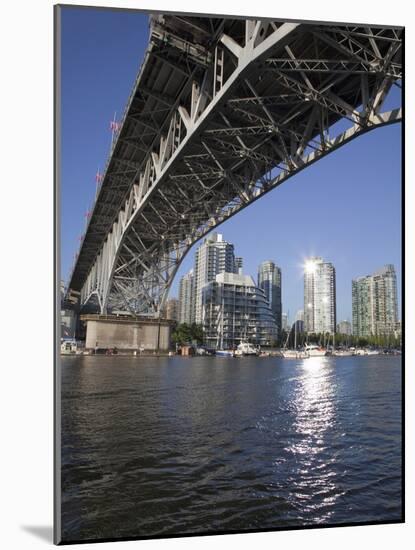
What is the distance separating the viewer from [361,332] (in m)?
8.89

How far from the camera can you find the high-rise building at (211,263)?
11809 millimetres

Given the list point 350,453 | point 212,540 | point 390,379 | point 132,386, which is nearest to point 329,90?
point 350,453

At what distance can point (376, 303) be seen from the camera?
286 inches

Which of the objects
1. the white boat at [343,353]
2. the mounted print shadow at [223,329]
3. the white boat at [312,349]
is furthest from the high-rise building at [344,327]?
the white boat at [343,353]

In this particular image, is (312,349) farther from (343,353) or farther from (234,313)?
(234,313)

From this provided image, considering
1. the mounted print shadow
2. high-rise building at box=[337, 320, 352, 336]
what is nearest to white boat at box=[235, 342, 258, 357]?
the mounted print shadow

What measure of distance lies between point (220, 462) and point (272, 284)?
18.5ft

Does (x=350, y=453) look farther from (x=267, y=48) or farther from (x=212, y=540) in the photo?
(x=267, y=48)

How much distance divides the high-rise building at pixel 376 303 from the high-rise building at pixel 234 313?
9.57 ft

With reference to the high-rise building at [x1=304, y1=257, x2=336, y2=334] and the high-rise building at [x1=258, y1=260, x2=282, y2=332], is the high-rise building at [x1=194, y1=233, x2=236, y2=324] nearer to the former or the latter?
the high-rise building at [x1=258, y1=260, x2=282, y2=332]

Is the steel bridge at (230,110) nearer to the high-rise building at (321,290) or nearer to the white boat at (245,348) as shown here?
the high-rise building at (321,290)

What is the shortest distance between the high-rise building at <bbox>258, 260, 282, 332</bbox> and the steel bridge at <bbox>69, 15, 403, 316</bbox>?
2.33 metres

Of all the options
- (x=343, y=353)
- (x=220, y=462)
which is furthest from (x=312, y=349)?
(x=220, y=462)

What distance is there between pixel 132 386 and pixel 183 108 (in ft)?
25.9
